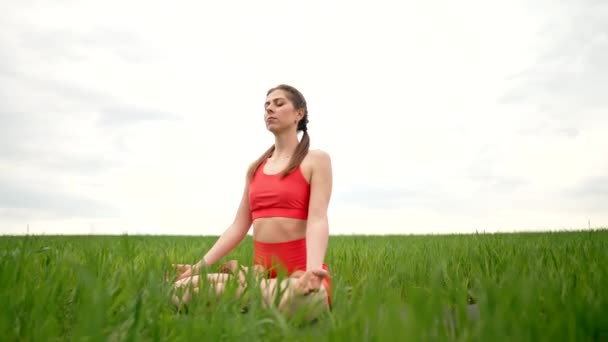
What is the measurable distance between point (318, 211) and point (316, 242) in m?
0.22

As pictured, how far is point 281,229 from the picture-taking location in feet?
10.2

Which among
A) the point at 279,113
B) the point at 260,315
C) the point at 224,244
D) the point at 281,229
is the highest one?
the point at 279,113

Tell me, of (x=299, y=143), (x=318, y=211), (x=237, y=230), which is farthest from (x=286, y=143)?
(x=237, y=230)

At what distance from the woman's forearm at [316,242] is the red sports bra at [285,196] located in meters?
0.19

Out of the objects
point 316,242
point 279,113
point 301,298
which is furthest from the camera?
point 279,113

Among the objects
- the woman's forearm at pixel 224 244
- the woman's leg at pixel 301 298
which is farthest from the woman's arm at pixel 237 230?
the woman's leg at pixel 301 298

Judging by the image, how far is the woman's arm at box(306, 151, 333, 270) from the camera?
2.83 metres

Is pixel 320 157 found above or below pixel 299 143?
below

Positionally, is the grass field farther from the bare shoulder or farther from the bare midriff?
the bare shoulder

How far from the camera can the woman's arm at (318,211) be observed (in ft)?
9.29

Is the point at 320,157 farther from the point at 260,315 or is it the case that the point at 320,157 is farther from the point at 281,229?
the point at 260,315

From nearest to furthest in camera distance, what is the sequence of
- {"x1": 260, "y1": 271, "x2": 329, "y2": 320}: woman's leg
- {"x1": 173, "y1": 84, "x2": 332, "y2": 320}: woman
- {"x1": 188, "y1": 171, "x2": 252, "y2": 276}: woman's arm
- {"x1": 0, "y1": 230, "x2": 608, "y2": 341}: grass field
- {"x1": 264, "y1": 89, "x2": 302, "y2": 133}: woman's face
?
1. {"x1": 0, "y1": 230, "x2": 608, "y2": 341}: grass field
2. {"x1": 260, "y1": 271, "x2": 329, "y2": 320}: woman's leg
3. {"x1": 173, "y1": 84, "x2": 332, "y2": 320}: woman
4. {"x1": 264, "y1": 89, "x2": 302, "y2": 133}: woman's face
5. {"x1": 188, "y1": 171, "x2": 252, "y2": 276}: woman's arm

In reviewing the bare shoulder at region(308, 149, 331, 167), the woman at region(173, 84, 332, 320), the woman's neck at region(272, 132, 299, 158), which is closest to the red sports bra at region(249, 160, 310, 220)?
the woman at region(173, 84, 332, 320)

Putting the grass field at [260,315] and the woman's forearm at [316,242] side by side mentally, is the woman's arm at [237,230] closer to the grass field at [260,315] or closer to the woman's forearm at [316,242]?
the woman's forearm at [316,242]
